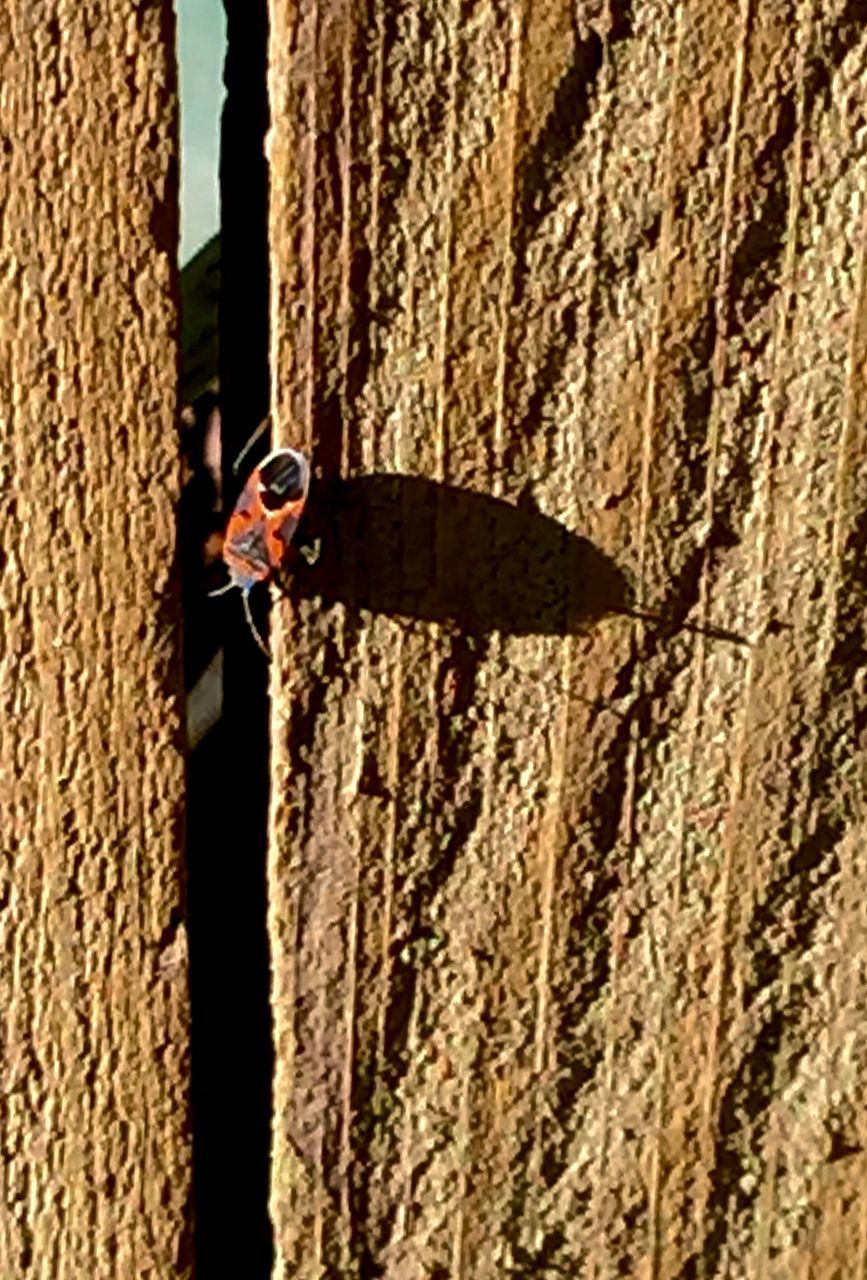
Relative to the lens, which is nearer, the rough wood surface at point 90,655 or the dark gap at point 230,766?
the rough wood surface at point 90,655

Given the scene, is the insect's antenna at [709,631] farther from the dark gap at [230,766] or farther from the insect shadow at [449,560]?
the dark gap at [230,766]


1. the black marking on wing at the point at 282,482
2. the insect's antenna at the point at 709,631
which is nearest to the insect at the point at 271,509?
the black marking on wing at the point at 282,482

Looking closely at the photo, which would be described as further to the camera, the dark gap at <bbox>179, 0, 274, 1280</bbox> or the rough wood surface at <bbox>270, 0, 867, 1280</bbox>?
the dark gap at <bbox>179, 0, 274, 1280</bbox>

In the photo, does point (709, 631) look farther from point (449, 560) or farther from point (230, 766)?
point (230, 766)

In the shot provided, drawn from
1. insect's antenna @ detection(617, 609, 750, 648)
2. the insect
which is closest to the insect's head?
the insect

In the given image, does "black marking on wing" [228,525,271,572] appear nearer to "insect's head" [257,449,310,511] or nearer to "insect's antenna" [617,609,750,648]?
"insect's head" [257,449,310,511]
